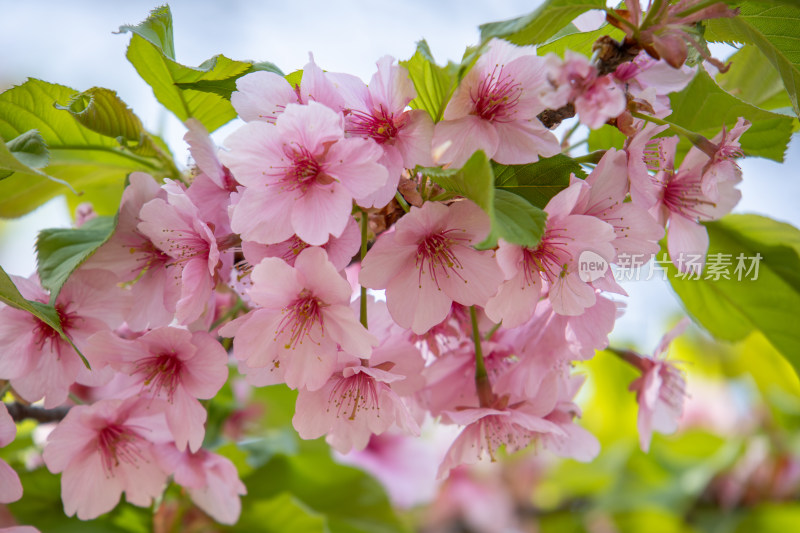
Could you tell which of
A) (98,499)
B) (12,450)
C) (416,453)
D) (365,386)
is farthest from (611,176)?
(416,453)

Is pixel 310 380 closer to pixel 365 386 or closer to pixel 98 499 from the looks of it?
pixel 365 386

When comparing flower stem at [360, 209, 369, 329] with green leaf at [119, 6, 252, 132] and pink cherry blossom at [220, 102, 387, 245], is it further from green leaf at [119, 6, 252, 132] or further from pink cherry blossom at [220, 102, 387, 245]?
green leaf at [119, 6, 252, 132]

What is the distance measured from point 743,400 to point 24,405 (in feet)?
6.20

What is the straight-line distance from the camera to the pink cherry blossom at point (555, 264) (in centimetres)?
54

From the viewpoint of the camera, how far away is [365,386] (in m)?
0.61

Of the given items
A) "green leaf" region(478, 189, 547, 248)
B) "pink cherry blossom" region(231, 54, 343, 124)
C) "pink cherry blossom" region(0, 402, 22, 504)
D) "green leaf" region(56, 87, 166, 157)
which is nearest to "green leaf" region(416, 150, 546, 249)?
"green leaf" region(478, 189, 547, 248)

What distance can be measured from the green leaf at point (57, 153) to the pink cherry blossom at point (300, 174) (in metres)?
0.25

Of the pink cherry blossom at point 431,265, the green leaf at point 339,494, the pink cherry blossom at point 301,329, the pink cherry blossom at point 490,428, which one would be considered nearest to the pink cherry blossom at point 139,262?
the pink cherry blossom at point 301,329

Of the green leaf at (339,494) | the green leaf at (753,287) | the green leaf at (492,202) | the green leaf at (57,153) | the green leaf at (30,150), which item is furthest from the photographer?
the green leaf at (339,494)

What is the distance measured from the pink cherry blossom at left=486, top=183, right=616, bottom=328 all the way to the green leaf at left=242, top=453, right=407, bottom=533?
1.88 feet

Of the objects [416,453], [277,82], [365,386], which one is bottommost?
[416,453]

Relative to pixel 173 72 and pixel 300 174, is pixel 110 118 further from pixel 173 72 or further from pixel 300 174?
pixel 300 174

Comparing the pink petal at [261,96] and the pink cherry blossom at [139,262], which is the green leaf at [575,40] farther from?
the pink cherry blossom at [139,262]

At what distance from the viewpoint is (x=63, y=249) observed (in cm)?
66
